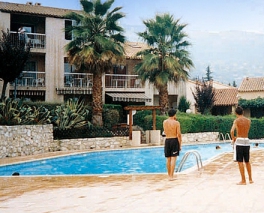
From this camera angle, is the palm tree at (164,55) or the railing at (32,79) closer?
the palm tree at (164,55)

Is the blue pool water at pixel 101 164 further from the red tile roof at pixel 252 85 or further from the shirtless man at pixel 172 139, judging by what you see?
the red tile roof at pixel 252 85

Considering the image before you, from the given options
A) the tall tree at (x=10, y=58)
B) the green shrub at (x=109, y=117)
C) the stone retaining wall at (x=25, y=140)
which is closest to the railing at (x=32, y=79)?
the green shrub at (x=109, y=117)

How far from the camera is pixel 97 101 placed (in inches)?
1043

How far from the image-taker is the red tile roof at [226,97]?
142ft

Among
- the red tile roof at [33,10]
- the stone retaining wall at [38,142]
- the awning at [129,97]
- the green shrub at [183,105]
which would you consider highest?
the red tile roof at [33,10]

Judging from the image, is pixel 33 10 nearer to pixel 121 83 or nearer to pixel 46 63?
pixel 46 63

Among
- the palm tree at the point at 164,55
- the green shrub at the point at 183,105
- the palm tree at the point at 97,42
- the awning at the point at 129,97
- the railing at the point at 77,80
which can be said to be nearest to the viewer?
the palm tree at the point at 97,42

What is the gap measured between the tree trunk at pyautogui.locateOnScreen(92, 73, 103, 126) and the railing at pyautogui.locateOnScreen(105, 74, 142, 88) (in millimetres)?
8336

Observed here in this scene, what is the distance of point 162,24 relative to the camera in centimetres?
3156

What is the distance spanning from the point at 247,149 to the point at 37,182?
17.8ft

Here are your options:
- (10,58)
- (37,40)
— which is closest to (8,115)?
(10,58)

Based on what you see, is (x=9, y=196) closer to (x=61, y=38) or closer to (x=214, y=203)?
(x=214, y=203)

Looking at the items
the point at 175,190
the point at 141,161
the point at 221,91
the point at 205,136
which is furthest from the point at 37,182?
the point at 221,91

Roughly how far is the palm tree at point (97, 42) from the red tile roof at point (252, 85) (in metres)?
19.8
